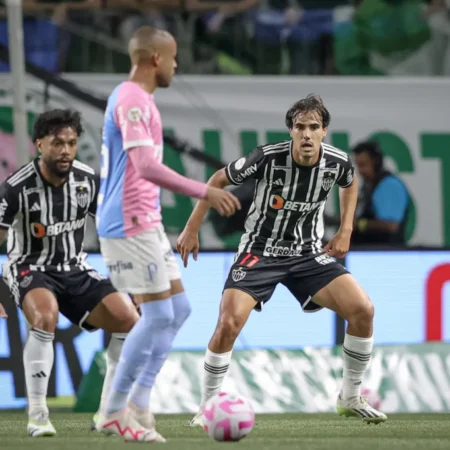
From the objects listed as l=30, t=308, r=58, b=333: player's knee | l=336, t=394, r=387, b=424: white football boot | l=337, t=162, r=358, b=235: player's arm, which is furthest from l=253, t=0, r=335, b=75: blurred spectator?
l=30, t=308, r=58, b=333: player's knee

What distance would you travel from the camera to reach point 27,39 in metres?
12.7

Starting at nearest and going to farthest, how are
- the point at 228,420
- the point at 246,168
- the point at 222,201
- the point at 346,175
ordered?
the point at 222,201 < the point at 228,420 < the point at 246,168 < the point at 346,175

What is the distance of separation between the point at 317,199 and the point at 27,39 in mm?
5999

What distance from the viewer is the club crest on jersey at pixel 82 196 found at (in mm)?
7282

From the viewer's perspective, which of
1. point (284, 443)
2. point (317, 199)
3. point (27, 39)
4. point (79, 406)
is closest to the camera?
point (284, 443)

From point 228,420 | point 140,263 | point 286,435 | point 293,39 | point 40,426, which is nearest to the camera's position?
point 140,263

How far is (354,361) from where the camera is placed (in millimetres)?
7508

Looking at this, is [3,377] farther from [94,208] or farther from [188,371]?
[94,208]

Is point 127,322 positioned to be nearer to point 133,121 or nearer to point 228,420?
point 228,420

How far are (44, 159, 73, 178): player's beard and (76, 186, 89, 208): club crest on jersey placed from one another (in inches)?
4.8

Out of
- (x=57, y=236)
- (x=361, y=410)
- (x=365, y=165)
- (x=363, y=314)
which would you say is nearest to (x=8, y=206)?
(x=57, y=236)

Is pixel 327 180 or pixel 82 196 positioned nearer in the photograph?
pixel 82 196

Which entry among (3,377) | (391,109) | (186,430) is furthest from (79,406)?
(391,109)

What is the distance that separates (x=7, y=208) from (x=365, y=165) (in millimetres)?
5217
